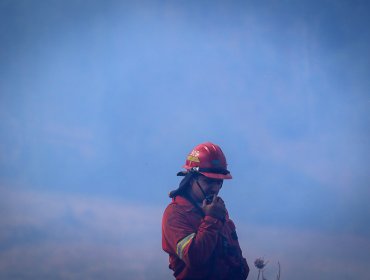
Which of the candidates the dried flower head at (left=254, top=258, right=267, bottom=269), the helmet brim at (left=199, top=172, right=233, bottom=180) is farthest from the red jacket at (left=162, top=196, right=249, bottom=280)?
the dried flower head at (left=254, top=258, right=267, bottom=269)

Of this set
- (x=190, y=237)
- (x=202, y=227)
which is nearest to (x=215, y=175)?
(x=202, y=227)

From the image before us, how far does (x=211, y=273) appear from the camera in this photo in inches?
171

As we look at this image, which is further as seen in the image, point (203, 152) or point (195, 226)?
point (203, 152)

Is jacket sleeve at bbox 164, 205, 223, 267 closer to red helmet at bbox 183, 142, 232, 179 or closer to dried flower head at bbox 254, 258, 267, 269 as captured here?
red helmet at bbox 183, 142, 232, 179

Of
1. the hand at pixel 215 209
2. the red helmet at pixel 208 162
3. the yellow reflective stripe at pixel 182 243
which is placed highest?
the red helmet at pixel 208 162

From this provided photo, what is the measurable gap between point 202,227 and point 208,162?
118 cm

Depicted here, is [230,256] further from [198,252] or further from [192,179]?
[192,179]

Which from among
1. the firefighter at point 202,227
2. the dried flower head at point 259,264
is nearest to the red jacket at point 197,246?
the firefighter at point 202,227

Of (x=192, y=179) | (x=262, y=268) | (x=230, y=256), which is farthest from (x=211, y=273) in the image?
(x=262, y=268)

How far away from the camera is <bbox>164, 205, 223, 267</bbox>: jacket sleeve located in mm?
4059

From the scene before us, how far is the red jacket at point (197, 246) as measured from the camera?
4.09 m

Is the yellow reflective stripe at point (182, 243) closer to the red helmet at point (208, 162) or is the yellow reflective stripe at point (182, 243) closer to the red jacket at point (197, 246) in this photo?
the red jacket at point (197, 246)

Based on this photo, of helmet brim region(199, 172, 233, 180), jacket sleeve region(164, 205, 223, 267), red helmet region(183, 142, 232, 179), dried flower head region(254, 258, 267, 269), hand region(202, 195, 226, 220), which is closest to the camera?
jacket sleeve region(164, 205, 223, 267)

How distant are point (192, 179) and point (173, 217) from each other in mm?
742
